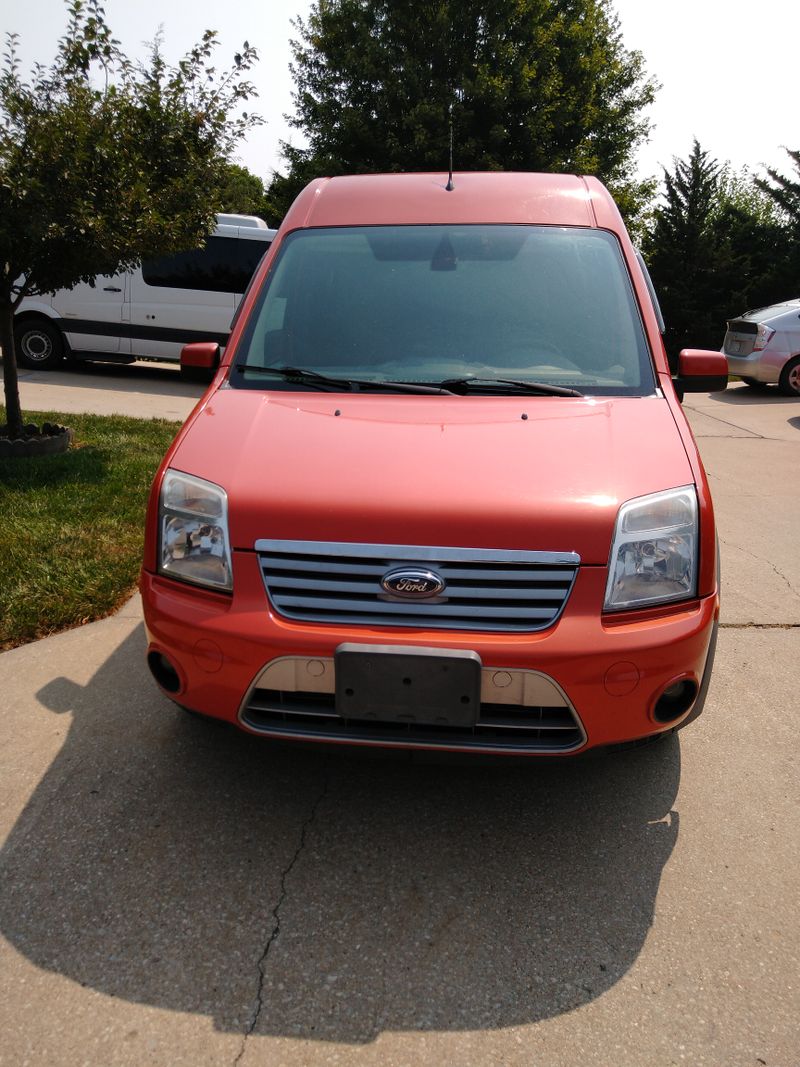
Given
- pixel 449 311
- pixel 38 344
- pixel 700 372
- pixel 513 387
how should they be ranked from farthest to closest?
pixel 38 344
pixel 700 372
pixel 449 311
pixel 513 387

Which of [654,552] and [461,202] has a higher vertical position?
[461,202]

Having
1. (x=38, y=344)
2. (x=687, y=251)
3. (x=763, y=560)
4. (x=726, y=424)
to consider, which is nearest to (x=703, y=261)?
(x=687, y=251)

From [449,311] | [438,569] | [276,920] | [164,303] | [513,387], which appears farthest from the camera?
[164,303]

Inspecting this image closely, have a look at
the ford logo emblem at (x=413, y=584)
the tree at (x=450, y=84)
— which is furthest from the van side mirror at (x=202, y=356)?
the tree at (x=450, y=84)

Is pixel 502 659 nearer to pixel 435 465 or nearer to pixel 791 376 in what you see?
pixel 435 465

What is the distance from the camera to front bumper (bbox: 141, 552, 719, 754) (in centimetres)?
237

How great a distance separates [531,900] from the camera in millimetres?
2459

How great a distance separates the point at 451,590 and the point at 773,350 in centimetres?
1344

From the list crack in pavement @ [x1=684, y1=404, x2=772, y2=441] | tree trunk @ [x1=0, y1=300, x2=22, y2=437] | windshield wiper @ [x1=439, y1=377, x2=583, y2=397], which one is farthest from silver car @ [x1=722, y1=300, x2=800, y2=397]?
windshield wiper @ [x1=439, y1=377, x2=583, y2=397]

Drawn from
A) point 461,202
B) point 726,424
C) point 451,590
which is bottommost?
point 726,424

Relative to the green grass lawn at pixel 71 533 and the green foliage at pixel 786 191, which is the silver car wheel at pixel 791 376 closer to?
the green grass lawn at pixel 71 533

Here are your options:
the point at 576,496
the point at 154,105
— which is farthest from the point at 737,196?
the point at 576,496

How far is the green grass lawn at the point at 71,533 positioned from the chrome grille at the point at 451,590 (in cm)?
233

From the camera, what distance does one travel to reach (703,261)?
3078 cm
